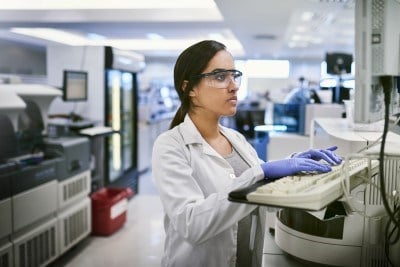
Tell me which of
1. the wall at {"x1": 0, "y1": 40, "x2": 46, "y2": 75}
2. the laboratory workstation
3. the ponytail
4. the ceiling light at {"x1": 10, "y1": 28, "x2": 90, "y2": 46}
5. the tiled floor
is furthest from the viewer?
the wall at {"x1": 0, "y1": 40, "x2": 46, "y2": 75}

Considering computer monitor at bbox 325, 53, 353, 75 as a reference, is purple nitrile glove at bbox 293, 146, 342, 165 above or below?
below

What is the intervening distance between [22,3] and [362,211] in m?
4.49

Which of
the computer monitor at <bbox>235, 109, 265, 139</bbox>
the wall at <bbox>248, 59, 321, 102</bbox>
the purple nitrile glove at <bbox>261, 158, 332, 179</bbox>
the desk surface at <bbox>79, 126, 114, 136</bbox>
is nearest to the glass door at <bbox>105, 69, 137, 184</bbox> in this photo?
the desk surface at <bbox>79, 126, 114, 136</bbox>

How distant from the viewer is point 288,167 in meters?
1.25

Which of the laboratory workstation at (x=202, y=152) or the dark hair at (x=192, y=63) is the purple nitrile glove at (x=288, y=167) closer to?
the laboratory workstation at (x=202, y=152)

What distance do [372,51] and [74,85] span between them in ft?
11.4

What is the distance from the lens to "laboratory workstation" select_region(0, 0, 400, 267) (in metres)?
1.15

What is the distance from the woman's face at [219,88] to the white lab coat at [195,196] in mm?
119

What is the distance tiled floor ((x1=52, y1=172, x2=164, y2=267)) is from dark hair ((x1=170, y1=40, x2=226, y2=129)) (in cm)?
238

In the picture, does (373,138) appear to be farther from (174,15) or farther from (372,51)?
(174,15)

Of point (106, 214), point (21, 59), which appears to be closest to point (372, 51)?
point (106, 214)

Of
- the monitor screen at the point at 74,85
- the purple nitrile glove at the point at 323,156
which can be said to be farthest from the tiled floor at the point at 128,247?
the purple nitrile glove at the point at 323,156

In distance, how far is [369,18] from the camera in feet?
3.41

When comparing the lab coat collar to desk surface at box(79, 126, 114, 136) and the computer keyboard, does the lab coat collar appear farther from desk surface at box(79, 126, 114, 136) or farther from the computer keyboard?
desk surface at box(79, 126, 114, 136)
